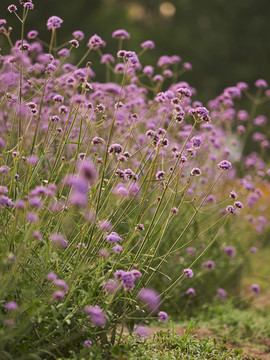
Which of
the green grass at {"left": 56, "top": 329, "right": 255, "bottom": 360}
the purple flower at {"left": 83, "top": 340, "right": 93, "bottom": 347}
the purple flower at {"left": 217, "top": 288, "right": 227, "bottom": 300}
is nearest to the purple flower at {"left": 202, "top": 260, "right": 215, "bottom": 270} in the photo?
the purple flower at {"left": 217, "top": 288, "right": 227, "bottom": 300}

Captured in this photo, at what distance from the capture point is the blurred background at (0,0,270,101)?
1648 cm

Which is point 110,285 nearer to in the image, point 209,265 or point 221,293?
point 209,265

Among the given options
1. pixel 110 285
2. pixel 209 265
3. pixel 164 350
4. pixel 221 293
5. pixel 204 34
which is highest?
pixel 110 285

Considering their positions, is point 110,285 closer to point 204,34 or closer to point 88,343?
point 88,343

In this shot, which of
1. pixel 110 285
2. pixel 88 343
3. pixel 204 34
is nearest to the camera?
pixel 88 343

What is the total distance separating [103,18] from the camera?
17.1 m

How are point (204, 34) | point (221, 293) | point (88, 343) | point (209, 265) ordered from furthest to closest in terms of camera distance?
1. point (204, 34)
2. point (221, 293)
3. point (209, 265)
4. point (88, 343)

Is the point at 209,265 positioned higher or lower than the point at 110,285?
lower

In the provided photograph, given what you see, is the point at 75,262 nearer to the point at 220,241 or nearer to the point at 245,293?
the point at 220,241

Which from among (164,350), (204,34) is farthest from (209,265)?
(204,34)

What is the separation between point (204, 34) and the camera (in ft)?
57.3

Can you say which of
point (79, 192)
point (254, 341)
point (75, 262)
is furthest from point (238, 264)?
point (79, 192)

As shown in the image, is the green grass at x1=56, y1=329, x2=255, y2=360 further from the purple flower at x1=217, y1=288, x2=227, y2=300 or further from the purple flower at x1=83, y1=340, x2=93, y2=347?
the purple flower at x1=217, y1=288, x2=227, y2=300

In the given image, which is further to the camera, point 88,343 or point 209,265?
point 209,265
